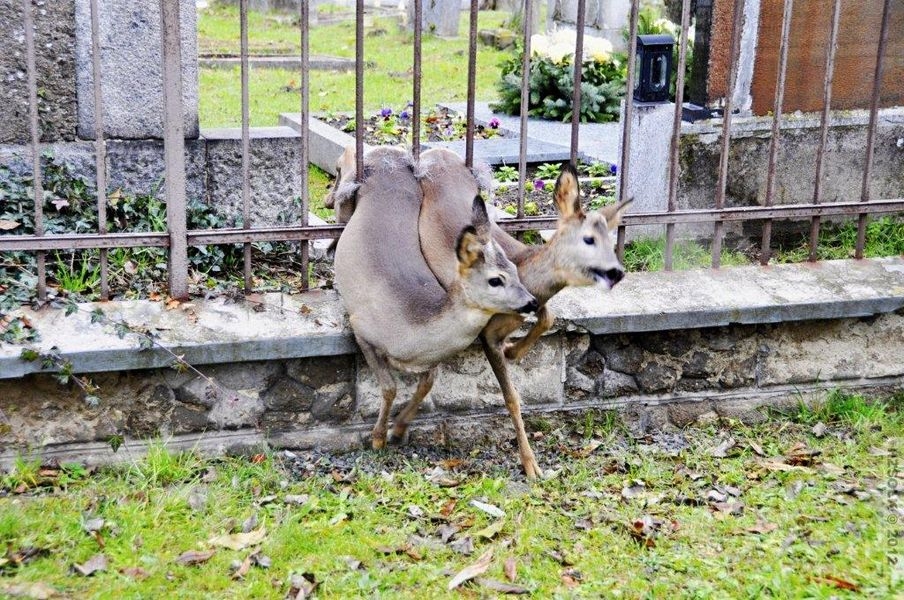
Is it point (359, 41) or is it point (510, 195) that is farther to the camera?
point (510, 195)

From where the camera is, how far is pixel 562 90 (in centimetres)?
1024

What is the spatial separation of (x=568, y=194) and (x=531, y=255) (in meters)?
→ 0.35

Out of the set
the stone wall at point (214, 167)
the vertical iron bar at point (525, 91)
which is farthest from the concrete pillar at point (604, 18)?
the vertical iron bar at point (525, 91)

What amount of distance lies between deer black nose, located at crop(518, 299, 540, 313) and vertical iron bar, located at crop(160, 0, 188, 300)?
62.6 inches

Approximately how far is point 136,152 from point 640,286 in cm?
283

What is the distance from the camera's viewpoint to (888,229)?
6.82 m

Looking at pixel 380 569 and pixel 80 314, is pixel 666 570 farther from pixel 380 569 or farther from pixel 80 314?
pixel 80 314

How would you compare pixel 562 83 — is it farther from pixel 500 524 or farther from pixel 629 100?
pixel 500 524

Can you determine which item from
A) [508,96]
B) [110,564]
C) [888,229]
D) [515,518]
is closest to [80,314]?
[110,564]

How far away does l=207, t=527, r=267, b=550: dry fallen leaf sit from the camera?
420 centimetres

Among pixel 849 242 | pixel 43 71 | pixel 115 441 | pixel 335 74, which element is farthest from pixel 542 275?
pixel 335 74

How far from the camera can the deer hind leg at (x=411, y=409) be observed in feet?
16.3

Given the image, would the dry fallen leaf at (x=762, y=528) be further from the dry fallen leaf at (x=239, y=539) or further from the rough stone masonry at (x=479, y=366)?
the dry fallen leaf at (x=239, y=539)

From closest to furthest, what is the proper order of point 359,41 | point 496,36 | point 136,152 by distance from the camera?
point 359,41 → point 136,152 → point 496,36
